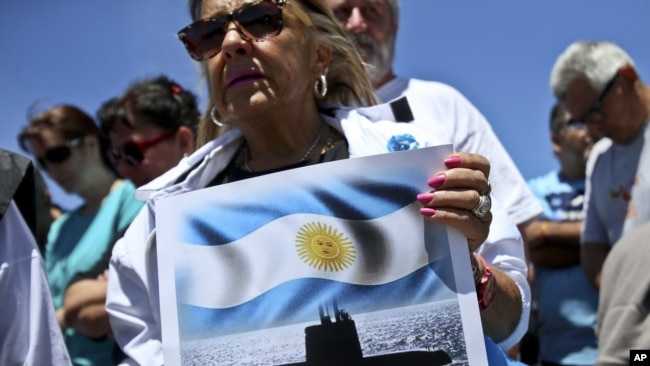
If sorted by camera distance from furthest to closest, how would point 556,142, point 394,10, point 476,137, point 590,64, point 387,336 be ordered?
point 556,142, point 590,64, point 394,10, point 476,137, point 387,336

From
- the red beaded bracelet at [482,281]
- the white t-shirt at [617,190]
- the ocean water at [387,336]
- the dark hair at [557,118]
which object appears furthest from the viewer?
the dark hair at [557,118]

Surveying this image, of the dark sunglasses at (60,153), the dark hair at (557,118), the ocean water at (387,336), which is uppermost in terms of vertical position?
the dark sunglasses at (60,153)

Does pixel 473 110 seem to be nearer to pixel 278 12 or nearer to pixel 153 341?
pixel 278 12

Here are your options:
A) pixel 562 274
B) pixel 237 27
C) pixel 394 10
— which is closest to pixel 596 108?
pixel 562 274

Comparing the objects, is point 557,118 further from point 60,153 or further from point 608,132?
point 60,153

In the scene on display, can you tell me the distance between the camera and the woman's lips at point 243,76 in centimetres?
221

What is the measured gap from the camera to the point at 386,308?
5.98 feet

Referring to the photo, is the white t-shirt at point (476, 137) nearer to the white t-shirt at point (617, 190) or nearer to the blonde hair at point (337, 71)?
the blonde hair at point (337, 71)

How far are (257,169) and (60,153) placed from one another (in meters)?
2.32

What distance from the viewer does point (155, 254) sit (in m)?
2.16

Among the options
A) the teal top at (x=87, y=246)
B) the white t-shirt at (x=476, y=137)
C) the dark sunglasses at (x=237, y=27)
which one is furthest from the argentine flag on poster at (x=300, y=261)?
the teal top at (x=87, y=246)

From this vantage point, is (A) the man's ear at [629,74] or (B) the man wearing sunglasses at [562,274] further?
(A) the man's ear at [629,74]

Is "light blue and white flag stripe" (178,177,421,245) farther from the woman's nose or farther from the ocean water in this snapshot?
the woman's nose

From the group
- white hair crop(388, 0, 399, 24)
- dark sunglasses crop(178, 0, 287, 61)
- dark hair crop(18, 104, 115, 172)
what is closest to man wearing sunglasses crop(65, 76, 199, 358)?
dark hair crop(18, 104, 115, 172)
